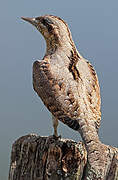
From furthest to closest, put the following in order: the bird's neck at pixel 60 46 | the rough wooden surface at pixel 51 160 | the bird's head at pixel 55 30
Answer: the bird's head at pixel 55 30
the bird's neck at pixel 60 46
the rough wooden surface at pixel 51 160

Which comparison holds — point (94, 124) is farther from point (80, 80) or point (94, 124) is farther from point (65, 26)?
point (65, 26)

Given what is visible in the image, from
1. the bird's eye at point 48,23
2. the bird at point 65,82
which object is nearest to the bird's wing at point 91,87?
the bird at point 65,82

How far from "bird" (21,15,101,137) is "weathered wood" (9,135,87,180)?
31cm

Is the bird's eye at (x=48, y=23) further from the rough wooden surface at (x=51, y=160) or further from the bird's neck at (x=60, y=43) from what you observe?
the rough wooden surface at (x=51, y=160)

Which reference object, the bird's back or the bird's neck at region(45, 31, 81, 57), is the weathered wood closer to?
the bird's back

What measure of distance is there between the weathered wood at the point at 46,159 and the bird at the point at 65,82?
0.31 m

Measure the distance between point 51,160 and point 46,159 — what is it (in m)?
0.06

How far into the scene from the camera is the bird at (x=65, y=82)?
11.8 feet

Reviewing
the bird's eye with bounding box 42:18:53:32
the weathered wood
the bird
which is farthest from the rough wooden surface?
the bird's eye with bounding box 42:18:53:32

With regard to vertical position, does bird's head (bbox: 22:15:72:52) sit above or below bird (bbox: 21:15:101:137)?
above

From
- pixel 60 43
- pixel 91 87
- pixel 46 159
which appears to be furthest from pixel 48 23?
pixel 46 159

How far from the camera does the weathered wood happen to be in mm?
3121

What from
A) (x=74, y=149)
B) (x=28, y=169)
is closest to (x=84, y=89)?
(x=74, y=149)

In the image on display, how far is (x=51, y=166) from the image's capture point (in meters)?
3.13
